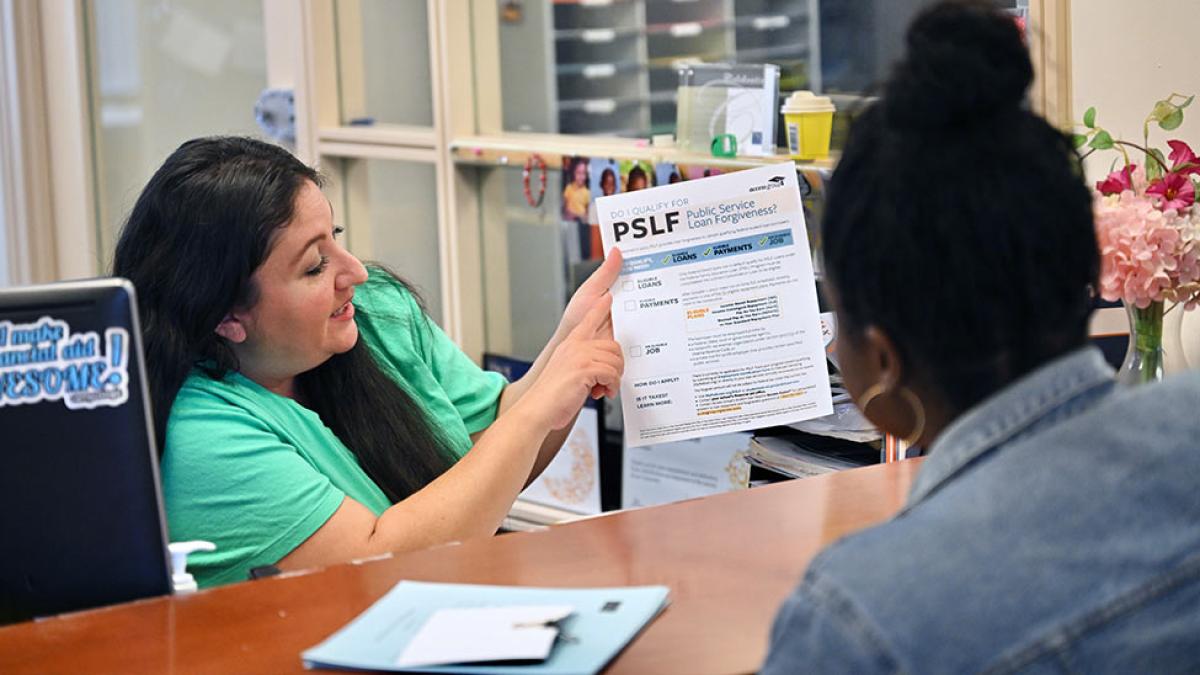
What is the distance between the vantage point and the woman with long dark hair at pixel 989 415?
2.93 ft

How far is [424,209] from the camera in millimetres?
3742

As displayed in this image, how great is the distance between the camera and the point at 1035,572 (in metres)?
0.89

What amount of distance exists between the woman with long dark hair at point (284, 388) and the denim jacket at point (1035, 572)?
3.40 feet

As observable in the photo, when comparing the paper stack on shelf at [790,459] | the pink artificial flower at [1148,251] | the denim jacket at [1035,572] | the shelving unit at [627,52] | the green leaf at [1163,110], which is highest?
the shelving unit at [627,52]

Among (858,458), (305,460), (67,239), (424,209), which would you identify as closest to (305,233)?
(305,460)

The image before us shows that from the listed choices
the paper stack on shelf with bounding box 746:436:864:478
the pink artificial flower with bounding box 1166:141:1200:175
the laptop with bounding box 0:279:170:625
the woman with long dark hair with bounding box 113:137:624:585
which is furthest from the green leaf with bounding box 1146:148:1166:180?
the laptop with bounding box 0:279:170:625

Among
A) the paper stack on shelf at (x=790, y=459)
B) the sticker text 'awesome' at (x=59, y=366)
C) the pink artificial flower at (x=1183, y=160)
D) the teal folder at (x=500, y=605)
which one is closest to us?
the teal folder at (x=500, y=605)

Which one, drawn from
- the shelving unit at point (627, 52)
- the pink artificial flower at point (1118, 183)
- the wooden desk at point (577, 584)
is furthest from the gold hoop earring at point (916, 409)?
the shelving unit at point (627, 52)

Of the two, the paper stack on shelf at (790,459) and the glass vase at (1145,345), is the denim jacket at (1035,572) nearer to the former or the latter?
the glass vase at (1145,345)

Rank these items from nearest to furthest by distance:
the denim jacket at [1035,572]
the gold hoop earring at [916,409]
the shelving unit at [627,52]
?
the denim jacket at [1035,572] < the gold hoop earring at [916,409] < the shelving unit at [627,52]

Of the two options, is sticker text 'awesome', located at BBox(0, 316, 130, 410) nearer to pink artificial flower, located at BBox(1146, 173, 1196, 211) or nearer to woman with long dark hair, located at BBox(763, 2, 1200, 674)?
woman with long dark hair, located at BBox(763, 2, 1200, 674)

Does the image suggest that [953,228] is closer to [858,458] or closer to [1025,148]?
[1025,148]

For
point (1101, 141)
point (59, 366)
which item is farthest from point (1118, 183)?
point (59, 366)

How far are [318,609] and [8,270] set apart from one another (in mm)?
3722
